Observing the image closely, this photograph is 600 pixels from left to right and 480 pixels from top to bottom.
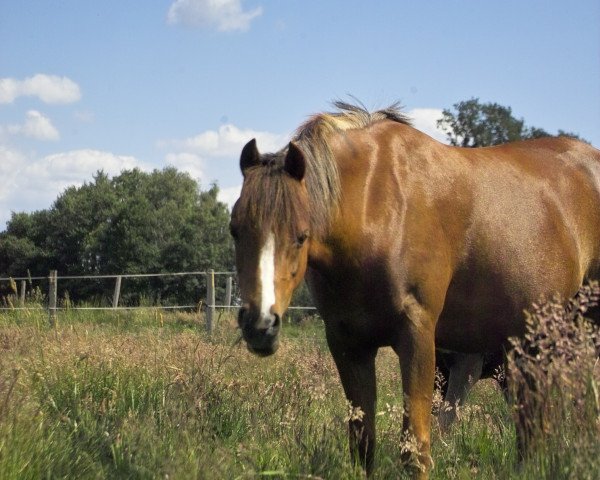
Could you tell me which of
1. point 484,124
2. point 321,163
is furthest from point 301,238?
point 484,124

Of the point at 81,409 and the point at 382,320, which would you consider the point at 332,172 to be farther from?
the point at 81,409

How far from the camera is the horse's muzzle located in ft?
11.4

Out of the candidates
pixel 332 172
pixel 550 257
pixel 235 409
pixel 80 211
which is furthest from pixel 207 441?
pixel 80 211

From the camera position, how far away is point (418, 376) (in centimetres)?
409

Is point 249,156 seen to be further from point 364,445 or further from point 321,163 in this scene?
point 364,445

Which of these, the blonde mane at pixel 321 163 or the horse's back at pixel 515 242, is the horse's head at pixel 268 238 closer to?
the blonde mane at pixel 321 163

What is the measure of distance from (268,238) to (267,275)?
7.2 inches

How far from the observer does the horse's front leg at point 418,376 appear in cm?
404

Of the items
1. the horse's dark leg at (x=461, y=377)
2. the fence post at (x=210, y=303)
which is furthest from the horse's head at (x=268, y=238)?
the fence post at (x=210, y=303)

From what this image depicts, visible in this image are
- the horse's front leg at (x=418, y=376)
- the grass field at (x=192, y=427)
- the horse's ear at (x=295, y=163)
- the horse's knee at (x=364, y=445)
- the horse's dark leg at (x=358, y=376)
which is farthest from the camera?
the horse's dark leg at (x=358, y=376)

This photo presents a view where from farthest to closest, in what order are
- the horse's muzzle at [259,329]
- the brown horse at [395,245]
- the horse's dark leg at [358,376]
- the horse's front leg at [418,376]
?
the horse's dark leg at [358,376] → the horse's front leg at [418,376] → the brown horse at [395,245] → the horse's muzzle at [259,329]

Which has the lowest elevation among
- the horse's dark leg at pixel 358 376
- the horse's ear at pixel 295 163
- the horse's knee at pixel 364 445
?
the horse's knee at pixel 364 445

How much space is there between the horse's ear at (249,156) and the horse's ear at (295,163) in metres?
0.17

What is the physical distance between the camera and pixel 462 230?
4648 mm
